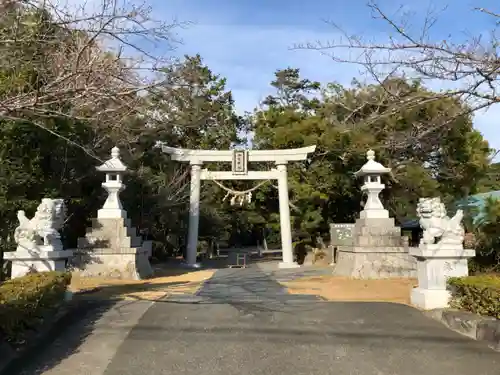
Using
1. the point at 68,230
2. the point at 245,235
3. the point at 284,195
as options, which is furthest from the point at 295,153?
the point at 245,235

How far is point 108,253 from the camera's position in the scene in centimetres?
1254

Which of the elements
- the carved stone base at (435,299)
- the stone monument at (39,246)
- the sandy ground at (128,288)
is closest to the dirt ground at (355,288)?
the carved stone base at (435,299)

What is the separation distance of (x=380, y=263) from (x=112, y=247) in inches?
274

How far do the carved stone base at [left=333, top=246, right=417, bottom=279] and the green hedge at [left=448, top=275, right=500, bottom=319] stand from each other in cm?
550

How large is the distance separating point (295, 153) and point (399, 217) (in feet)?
16.8

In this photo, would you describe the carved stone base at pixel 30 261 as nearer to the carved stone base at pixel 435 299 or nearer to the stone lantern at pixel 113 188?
the stone lantern at pixel 113 188

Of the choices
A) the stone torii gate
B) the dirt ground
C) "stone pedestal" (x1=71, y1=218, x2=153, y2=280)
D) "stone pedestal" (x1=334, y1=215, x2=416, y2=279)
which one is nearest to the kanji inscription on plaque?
the stone torii gate

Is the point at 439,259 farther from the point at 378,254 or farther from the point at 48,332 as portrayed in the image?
the point at 48,332

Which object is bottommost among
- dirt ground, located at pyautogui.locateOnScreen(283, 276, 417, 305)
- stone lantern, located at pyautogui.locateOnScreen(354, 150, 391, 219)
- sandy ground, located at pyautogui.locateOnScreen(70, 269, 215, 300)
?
dirt ground, located at pyautogui.locateOnScreen(283, 276, 417, 305)

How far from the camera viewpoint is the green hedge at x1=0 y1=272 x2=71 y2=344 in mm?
4883

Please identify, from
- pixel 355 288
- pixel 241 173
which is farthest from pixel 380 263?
pixel 241 173

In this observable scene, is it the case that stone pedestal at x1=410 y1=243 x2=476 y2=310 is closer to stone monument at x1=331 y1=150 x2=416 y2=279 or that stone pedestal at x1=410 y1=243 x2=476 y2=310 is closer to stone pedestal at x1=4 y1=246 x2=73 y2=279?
stone monument at x1=331 y1=150 x2=416 y2=279

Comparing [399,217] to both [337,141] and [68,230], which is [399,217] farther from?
[68,230]

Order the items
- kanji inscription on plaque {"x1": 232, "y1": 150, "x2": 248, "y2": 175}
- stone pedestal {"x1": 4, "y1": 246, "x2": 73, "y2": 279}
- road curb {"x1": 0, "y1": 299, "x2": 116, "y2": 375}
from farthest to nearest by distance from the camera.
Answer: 1. kanji inscription on plaque {"x1": 232, "y1": 150, "x2": 248, "y2": 175}
2. stone pedestal {"x1": 4, "y1": 246, "x2": 73, "y2": 279}
3. road curb {"x1": 0, "y1": 299, "x2": 116, "y2": 375}
